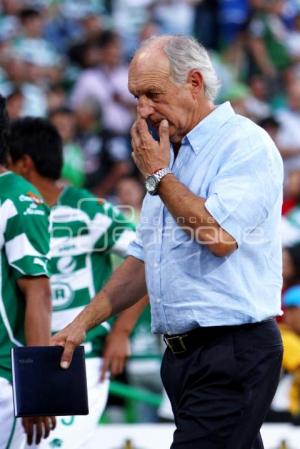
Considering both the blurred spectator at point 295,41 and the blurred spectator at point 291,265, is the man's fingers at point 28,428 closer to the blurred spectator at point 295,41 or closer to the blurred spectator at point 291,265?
the blurred spectator at point 291,265

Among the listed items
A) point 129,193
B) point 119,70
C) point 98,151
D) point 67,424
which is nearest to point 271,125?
point 98,151

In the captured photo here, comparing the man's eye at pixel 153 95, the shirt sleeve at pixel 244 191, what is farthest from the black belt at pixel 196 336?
the man's eye at pixel 153 95

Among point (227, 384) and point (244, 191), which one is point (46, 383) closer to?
point (227, 384)

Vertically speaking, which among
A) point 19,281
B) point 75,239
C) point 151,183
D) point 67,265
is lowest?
point 67,265

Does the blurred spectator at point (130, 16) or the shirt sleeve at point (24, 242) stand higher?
the shirt sleeve at point (24, 242)

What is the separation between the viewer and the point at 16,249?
4.76m

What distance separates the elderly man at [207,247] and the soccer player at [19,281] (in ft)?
1.63

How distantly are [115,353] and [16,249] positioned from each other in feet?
4.87

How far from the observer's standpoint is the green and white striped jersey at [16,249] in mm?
4762

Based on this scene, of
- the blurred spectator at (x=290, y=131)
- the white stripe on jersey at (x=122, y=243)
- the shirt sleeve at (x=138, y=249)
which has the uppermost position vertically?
the shirt sleeve at (x=138, y=249)

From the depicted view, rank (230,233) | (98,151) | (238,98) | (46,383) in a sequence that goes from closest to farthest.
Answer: (230,233) → (46,383) → (98,151) → (238,98)

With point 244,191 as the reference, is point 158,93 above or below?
above

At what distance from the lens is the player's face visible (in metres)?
4.22

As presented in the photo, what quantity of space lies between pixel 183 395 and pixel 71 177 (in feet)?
21.5
